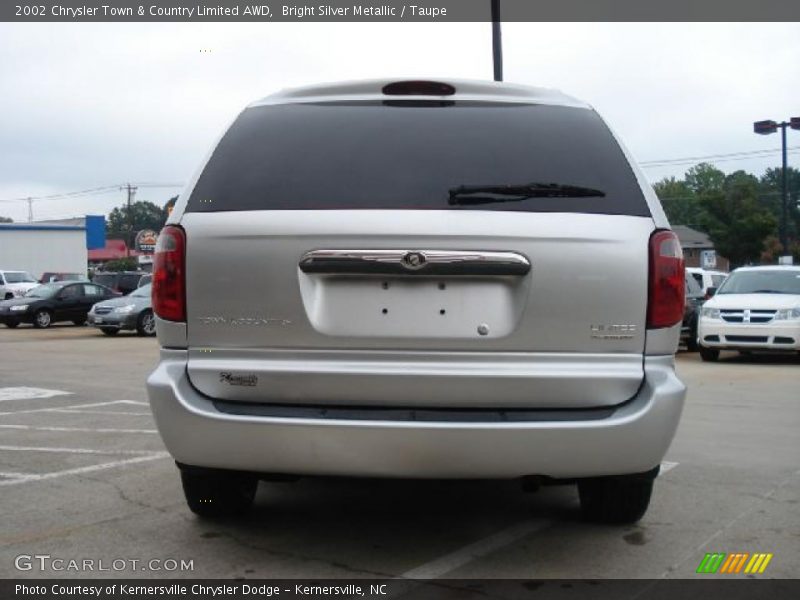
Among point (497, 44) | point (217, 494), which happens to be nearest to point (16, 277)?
point (497, 44)

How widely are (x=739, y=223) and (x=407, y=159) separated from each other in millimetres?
57341

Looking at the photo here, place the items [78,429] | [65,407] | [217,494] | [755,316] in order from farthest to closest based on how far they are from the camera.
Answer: [755,316], [65,407], [78,429], [217,494]

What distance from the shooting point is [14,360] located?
15.1 meters

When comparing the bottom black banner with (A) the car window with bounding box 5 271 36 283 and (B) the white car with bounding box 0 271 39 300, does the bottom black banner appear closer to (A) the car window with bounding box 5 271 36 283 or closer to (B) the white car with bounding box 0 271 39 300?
(B) the white car with bounding box 0 271 39 300

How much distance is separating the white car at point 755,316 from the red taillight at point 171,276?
12160mm

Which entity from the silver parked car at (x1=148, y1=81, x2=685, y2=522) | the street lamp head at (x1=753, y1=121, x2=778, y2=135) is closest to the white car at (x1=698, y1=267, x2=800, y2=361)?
the silver parked car at (x1=148, y1=81, x2=685, y2=522)

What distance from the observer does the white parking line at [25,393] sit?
9.67 m

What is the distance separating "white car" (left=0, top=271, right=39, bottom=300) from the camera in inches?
1348

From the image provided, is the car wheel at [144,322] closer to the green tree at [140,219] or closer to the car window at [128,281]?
the car window at [128,281]

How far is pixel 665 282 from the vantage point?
11.2 ft

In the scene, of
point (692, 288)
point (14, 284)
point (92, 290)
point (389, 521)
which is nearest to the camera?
point (389, 521)

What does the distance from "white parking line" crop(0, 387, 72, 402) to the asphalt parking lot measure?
2.76 meters

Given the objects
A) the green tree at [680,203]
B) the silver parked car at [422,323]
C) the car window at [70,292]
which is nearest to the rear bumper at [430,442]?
the silver parked car at [422,323]

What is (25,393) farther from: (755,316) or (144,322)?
(144,322)
